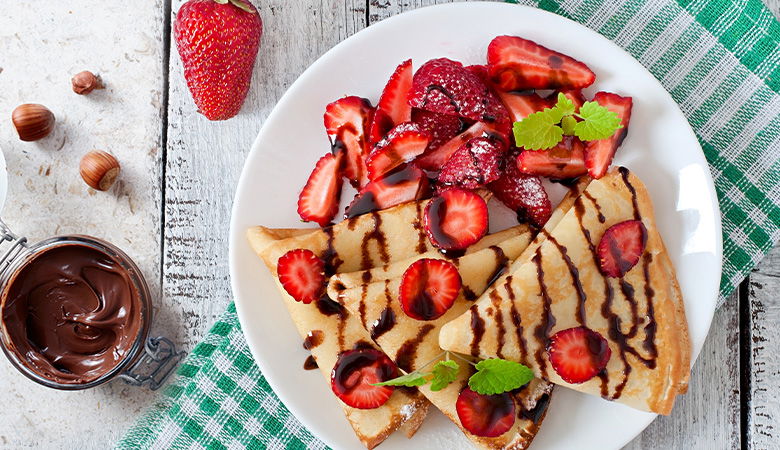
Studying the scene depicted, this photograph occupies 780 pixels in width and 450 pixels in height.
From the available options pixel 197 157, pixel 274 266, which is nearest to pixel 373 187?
pixel 274 266

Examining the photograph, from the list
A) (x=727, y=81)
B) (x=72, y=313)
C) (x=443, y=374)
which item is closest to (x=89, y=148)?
(x=72, y=313)

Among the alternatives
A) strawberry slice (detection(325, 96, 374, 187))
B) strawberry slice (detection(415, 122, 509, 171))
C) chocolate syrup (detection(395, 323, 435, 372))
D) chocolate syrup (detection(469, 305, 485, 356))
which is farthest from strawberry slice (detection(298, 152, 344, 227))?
chocolate syrup (detection(469, 305, 485, 356))

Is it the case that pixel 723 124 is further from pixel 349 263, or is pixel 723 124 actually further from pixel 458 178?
pixel 349 263

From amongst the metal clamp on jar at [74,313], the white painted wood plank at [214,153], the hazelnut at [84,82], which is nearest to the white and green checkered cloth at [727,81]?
the white painted wood plank at [214,153]

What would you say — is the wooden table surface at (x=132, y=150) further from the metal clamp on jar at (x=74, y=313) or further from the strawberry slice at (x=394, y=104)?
the strawberry slice at (x=394, y=104)

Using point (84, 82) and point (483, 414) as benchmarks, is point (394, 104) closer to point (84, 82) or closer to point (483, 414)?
point (483, 414)
